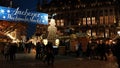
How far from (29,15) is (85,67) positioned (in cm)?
2457

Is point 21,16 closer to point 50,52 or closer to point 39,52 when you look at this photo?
point 39,52

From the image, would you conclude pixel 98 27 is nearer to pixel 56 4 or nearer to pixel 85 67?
pixel 56 4

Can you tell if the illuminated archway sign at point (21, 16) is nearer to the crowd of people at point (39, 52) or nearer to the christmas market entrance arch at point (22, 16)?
the christmas market entrance arch at point (22, 16)

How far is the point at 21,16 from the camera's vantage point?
44.2 metres

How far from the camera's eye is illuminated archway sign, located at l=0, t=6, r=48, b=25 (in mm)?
41447

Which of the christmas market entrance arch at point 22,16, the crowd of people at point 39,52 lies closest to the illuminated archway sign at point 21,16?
the christmas market entrance arch at point 22,16

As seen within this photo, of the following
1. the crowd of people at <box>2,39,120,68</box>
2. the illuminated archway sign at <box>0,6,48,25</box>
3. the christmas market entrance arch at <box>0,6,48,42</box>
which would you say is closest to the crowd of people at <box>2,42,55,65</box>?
the crowd of people at <box>2,39,120,68</box>

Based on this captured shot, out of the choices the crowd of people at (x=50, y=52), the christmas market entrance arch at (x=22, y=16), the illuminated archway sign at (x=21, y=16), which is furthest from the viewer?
the christmas market entrance arch at (x=22, y=16)

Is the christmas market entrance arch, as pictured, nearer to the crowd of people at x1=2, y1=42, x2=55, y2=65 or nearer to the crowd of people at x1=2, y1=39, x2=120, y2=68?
the crowd of people at x1=2, y1=42, x2=55, y2=65

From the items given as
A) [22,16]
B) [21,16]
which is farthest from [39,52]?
[22,16]

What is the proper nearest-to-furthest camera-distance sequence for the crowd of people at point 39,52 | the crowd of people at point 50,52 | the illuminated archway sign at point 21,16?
1. the crowd of people at point 39,52
2. the crowd of people at point 50,52
3. the illuminated archway sign at point 21,16

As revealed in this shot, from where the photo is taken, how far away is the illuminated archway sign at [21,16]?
41447 millimetres

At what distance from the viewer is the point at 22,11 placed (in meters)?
44.4

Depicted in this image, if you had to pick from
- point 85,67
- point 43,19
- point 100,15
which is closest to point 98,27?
point 100,15
